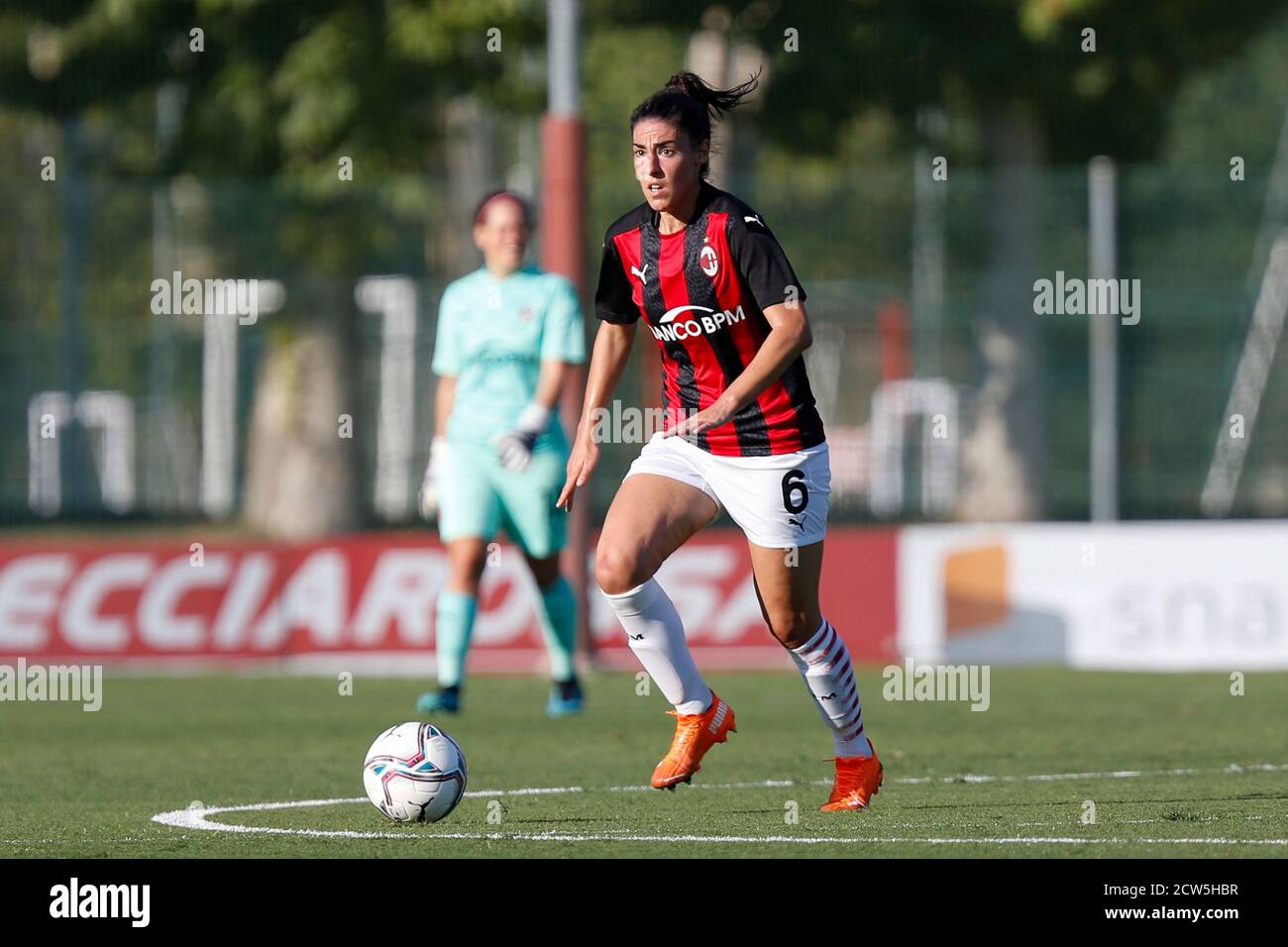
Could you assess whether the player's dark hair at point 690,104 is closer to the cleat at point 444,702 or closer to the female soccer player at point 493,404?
the female soccer player at point 493,404

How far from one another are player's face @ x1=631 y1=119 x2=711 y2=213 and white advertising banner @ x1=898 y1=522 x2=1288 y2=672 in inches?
324

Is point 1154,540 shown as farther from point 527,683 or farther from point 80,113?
point 80,113

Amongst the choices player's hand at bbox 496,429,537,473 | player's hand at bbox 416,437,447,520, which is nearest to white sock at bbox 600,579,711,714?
player's hand at bbox 496,429,537,473

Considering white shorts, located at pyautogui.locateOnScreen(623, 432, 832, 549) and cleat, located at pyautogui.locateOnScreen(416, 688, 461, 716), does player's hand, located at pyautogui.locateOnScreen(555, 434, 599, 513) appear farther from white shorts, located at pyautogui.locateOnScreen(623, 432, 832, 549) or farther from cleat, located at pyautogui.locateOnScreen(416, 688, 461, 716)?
cleat, located at pyautogui.locateOnScreen(416, 688, 461, 716)

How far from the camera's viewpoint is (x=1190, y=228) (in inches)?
685

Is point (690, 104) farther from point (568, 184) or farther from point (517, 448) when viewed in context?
point (568, 184)

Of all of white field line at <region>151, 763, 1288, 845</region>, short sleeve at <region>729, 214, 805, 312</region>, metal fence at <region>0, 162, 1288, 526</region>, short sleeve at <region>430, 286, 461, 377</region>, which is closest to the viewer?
white field line at <region>151, 763, 1288, 845</region>

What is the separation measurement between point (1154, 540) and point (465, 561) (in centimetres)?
570

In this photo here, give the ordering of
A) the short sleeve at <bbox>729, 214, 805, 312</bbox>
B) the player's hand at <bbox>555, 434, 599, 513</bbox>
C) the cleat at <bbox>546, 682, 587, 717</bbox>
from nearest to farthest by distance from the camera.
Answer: the short sleeve at <bbox>729, 214, 805, 312</bbox> → the player's hand at <bbox>555, 434, 599, 513</bbox> → the cleat at <bbox>546, 682, 587, 717</bbox>

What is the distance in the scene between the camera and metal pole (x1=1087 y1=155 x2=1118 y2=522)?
16.8 meters

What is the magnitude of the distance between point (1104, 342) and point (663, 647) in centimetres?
1025

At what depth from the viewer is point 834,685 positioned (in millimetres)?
7578

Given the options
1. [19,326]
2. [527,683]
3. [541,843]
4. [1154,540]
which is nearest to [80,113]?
[19,326]

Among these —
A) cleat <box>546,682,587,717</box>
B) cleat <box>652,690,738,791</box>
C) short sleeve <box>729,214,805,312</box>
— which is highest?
short sleeve <box>729,214,805,312</box>
